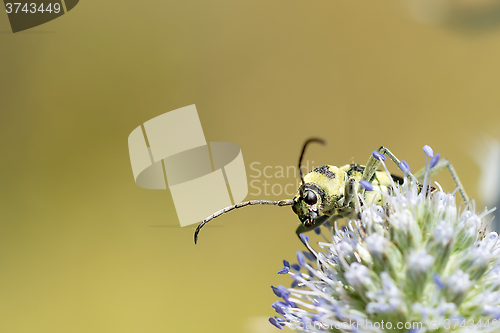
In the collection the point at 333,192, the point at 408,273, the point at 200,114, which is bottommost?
the point at 408,273

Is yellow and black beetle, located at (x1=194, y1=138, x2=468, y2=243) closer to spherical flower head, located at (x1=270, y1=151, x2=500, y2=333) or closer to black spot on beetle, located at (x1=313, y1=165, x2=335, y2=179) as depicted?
black spot on beetle, located at (x1=313, y1=165, x2=335, y2=179)

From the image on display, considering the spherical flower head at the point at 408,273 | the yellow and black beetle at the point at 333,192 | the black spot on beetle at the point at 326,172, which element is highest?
the black spot on beetle at the point at 326,172

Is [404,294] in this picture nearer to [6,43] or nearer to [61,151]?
[61,151]

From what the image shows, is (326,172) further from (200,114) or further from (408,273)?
(200,114)

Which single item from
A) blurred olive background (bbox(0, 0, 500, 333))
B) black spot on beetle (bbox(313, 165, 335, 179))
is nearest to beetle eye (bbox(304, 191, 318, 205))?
black spot on beetle (bbox(313, 165, 335, 179))

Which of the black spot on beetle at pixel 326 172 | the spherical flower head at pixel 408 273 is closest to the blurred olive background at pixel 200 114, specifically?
the black spot on beetle at pixel 326 172

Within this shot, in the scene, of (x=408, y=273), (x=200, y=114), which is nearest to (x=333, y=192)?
(x=408, y=273)

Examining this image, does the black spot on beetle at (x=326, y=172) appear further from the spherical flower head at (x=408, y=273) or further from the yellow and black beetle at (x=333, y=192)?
the spherical flower head at (x=408, y=273)
